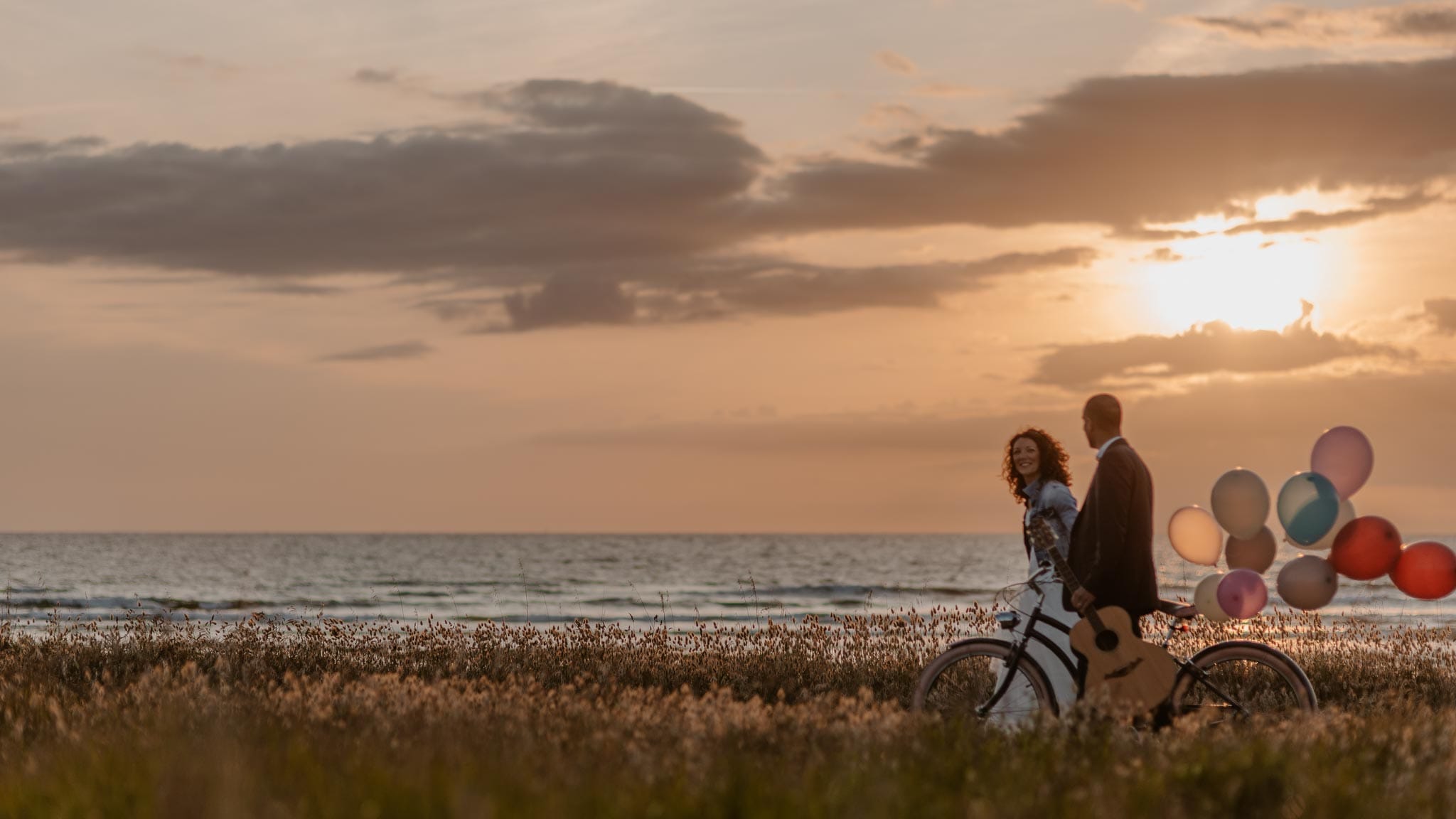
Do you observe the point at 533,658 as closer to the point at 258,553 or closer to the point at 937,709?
the point at 937,709

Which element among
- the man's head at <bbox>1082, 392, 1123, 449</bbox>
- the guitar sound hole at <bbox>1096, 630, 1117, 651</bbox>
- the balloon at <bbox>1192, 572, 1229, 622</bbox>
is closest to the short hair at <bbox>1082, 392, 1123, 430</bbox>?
the man's head at <bbox>1082, 392, 1123, 449</bbox>

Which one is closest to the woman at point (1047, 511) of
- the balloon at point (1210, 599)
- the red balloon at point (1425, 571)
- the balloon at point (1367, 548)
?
the balloon at point (1210, 599)

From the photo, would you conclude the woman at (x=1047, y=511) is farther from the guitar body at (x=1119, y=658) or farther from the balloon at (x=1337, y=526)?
the balloon at (x=1337, y=526)

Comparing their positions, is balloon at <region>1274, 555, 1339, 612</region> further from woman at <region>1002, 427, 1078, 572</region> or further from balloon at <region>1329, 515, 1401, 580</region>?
woman at <region>1002, 427, 1078, 572</region>

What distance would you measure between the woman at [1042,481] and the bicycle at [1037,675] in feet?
0.99

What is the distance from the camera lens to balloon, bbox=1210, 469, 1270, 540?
945cm

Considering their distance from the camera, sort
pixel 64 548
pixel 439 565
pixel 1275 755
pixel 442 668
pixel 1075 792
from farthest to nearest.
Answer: pixel 64 548 < pixel 439 565 < pixel 442 668 < pixel 1275 755 < pixel 1075 792

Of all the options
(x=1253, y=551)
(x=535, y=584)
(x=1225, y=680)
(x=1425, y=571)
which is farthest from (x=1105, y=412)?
(x=535, y=584)

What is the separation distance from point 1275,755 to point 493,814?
360 centimetres

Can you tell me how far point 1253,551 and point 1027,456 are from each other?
2.46 m

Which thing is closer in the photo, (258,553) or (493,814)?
(493,814)

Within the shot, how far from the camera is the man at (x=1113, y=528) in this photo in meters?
7.77

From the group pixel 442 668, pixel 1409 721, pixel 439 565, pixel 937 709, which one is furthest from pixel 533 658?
pixel 439 565

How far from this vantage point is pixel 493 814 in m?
4.50
